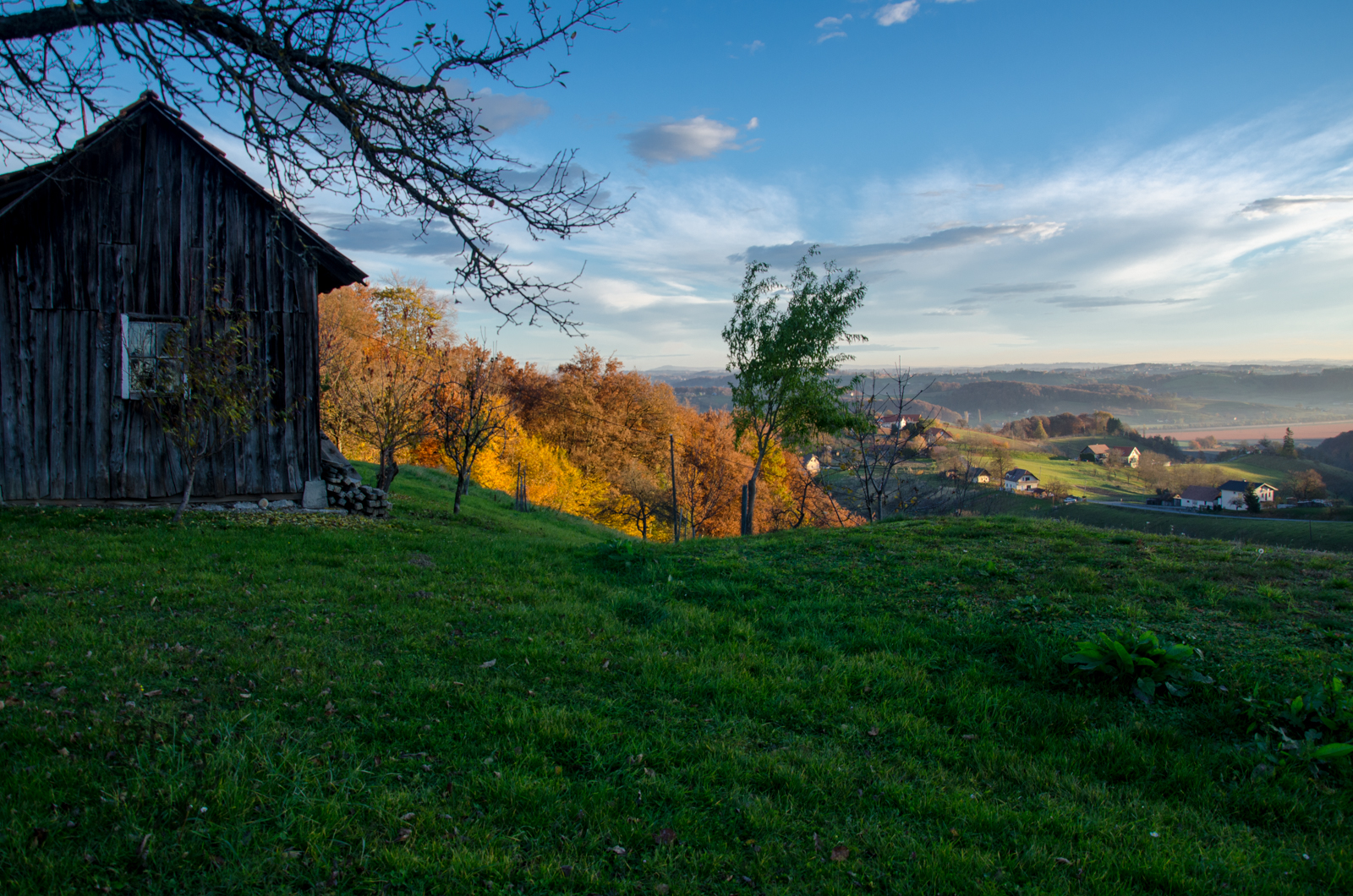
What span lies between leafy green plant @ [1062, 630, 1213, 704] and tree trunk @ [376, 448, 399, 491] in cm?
1467

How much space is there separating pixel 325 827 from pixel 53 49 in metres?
5.59

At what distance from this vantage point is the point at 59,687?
4309 mm

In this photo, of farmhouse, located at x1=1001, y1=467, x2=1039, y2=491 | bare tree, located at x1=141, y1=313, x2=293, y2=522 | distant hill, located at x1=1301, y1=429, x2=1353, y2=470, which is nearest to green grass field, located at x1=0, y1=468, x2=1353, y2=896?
bare tree, located at x1=141, y1=313, x2=293, y2=522

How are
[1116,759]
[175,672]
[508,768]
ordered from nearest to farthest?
[508,768] → [1116,759] → [175,672]

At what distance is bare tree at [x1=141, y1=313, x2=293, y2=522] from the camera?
10711 mm

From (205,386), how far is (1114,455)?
402ft

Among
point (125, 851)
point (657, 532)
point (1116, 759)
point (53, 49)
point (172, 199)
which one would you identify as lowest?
point (657, 532)

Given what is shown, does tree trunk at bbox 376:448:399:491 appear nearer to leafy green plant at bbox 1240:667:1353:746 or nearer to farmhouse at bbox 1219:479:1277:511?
leafy green plant at bbox 1240:667:1353:746

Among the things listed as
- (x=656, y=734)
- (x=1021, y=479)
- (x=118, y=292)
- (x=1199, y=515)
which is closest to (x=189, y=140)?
(x=118, y=292)

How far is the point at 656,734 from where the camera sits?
429 centimetres

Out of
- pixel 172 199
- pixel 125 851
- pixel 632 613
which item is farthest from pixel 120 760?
pixel 172 199

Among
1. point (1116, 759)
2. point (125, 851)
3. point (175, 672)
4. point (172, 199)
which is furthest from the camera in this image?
point (172, 199)

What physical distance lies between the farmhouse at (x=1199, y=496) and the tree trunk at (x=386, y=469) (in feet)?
272

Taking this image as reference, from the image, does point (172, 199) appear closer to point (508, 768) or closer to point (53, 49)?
point (53, 49)
